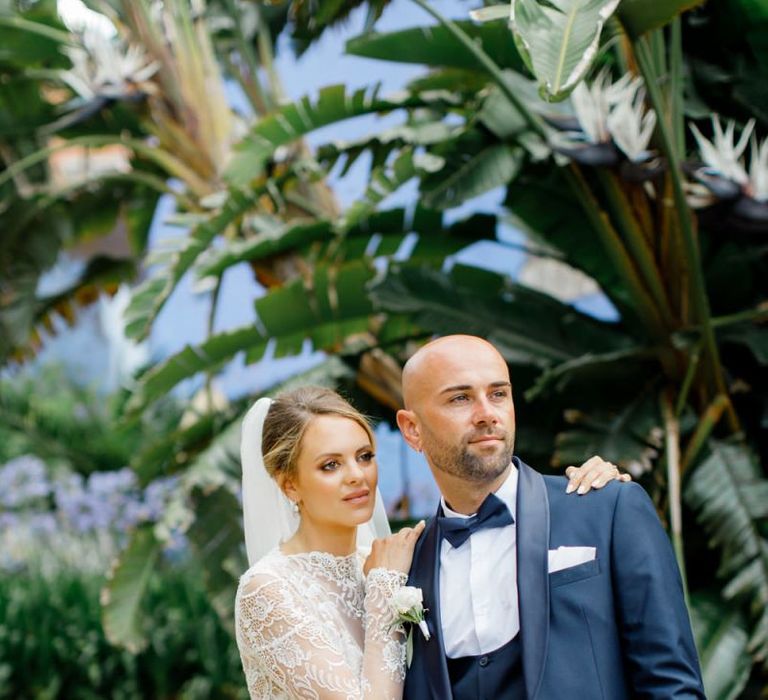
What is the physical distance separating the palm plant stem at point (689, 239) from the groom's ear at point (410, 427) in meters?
2.25

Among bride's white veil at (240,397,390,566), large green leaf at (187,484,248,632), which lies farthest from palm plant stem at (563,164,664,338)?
bride's white veil at (240,397,390,566)

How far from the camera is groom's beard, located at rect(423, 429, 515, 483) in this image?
2660 mm

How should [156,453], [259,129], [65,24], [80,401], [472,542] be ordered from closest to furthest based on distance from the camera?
[472,542] < [259,129] < [156,453] < [65,24] < [80,401]

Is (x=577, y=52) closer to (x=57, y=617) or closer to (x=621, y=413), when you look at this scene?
(x=621, y=413)

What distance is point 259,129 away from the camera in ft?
20.0

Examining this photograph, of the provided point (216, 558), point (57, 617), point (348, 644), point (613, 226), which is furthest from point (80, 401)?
point (348, 644)

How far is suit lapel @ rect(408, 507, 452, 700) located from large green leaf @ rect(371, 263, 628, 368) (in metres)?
2.98

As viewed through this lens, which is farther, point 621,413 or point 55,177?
point 55,177

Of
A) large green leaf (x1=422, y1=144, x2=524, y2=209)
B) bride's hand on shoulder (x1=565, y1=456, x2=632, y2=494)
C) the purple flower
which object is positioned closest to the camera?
bride's hand on shoulder (x1=565, y1=456, x2=632, y2=494)

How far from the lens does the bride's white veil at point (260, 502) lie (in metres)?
3.33

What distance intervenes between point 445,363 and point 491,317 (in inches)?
129

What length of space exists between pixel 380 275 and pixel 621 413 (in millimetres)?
1502

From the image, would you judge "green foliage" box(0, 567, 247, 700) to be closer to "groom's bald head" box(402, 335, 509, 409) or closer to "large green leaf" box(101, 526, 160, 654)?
"large green leaf" box(101, 526, 160, 654)

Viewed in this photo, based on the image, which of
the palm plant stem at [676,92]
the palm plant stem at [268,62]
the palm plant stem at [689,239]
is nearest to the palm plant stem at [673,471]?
the palm plant stem at [689,239]
